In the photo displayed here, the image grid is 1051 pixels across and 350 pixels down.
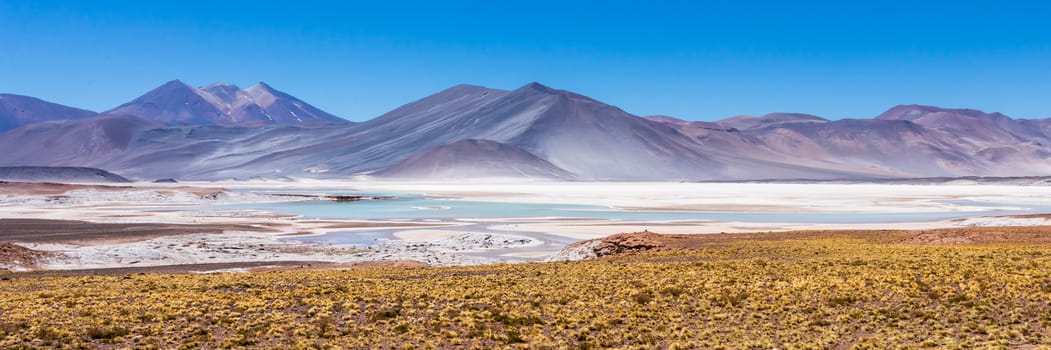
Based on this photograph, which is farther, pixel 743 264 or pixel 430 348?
pixel 743 264

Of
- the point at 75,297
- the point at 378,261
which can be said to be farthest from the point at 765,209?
the point at 75,297

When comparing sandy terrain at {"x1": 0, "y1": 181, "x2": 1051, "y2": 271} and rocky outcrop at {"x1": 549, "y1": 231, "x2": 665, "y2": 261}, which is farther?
sandy terrain at {"x1": 0, "y1": 181, "x2": 1051, "y2": 271}

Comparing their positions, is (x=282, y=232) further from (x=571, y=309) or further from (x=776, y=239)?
(x=571, y=309)

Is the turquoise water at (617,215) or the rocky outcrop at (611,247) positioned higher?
the turquoise water at (617,215)

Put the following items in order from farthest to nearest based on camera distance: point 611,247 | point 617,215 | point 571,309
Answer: point 617,215 → point 611,247 → point 571,309

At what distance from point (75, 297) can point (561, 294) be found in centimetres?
1091

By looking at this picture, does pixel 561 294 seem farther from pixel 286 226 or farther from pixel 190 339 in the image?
pixel 286 226

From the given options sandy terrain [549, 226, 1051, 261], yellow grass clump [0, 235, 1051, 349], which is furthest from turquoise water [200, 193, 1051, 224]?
yellow grass clump [0, 235, 1051, 349]

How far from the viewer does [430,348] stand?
594 inches

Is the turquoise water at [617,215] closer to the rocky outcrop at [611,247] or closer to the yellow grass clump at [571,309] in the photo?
the rocky outcrop at [611,247]

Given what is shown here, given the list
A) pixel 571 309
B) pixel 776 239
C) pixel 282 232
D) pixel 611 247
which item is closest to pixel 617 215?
pixel 282 232

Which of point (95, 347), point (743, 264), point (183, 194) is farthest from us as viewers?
point (183, 194)

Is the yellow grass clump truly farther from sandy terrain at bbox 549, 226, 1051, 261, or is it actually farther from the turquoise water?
the turquoise water

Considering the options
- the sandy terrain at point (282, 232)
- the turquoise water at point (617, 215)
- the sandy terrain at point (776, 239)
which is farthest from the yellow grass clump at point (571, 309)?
the turquoise water at point (617, 215)
